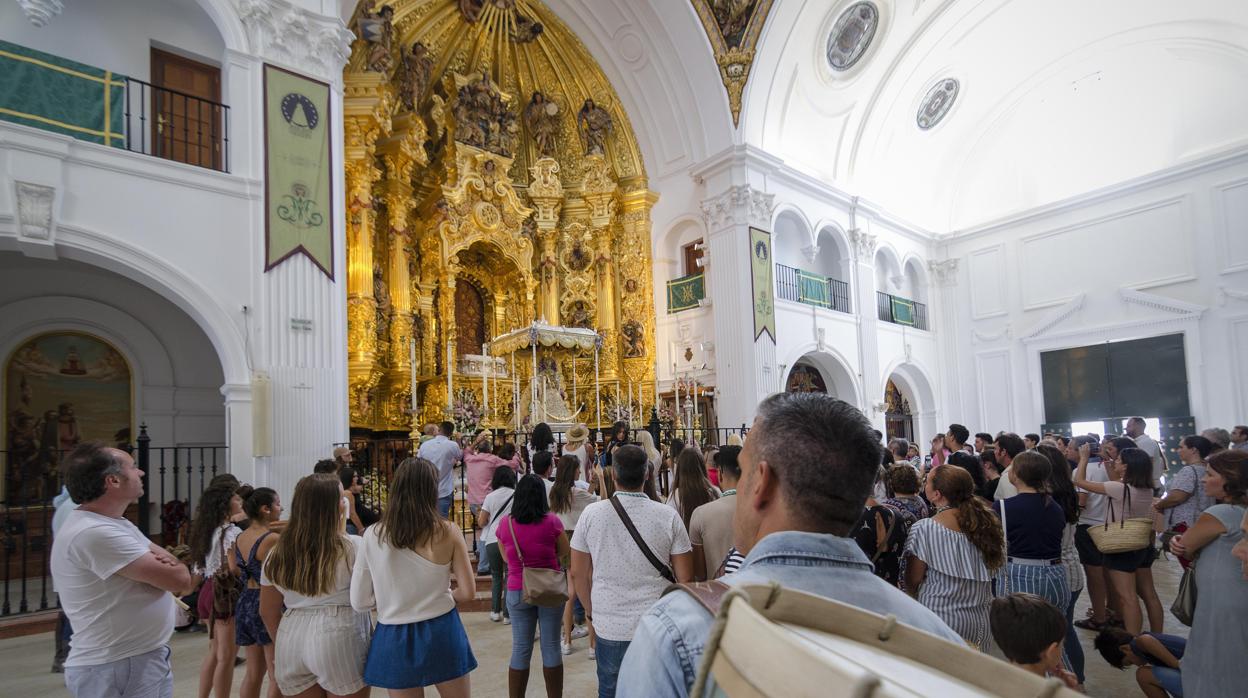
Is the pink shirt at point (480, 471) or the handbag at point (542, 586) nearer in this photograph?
the handbag at point (542, 586)

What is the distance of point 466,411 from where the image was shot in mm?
11734

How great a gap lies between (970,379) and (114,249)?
65.2 ft

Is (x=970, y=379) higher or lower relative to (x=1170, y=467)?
higher

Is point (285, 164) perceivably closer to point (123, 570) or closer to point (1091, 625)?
point (123, 570)

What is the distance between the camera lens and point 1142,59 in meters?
17.0

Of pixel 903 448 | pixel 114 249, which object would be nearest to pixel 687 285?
pixel 903 448

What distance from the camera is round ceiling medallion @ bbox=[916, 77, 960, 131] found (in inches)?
724

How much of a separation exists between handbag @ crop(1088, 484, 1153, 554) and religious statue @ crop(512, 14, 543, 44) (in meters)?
13.8

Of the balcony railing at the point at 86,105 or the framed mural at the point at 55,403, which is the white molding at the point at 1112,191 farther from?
the framed mural at the point at 55,403

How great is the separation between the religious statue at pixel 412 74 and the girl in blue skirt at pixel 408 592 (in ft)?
39.7

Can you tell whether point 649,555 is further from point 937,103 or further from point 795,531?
point 937,103

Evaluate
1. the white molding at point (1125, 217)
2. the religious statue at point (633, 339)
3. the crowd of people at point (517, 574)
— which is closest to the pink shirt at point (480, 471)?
the crowd of people at point (517, 574)

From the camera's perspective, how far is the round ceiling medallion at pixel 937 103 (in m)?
18.4

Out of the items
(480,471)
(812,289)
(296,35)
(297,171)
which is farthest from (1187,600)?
(812,289)
